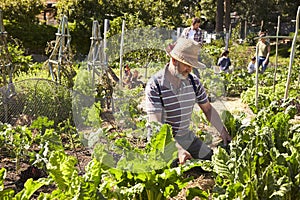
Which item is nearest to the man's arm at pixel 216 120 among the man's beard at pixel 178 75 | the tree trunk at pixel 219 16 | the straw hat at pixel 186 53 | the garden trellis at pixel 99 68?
the man's beard at pixel 178 75

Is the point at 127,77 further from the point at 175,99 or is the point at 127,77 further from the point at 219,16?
the point at 219,16

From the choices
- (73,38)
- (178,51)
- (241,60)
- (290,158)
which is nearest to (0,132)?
(178,51)

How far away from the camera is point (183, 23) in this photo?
22047 millimetres

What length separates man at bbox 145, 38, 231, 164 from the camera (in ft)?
12.3

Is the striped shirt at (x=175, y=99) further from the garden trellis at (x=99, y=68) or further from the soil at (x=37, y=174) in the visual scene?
the garden trellis at (x=99, y=68)

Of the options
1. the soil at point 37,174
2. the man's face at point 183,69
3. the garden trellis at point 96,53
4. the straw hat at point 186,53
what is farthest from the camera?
the garden trellis at point 96,53

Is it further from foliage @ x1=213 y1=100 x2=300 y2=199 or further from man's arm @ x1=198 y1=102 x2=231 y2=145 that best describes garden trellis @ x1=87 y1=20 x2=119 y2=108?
foliage @ x1=213 y1=100 x2=300 y2=199

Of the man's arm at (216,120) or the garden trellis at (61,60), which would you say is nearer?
the man's arm at (216,120)

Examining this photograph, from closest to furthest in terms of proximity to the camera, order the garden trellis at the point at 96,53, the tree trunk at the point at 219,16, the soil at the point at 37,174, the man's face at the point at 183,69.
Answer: the man's face at the point at 183,69 < the soil at the point at 37,174 < the garden trellis at the point at 96,53 < the tree trunk at the point at 219,16

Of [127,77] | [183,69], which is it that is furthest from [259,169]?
[127,77]

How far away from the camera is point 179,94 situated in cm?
403

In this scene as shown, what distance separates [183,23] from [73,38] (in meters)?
5.99

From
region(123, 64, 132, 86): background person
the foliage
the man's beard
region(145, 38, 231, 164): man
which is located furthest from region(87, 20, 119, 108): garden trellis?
the foliage

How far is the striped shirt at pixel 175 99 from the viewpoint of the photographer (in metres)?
3.90
